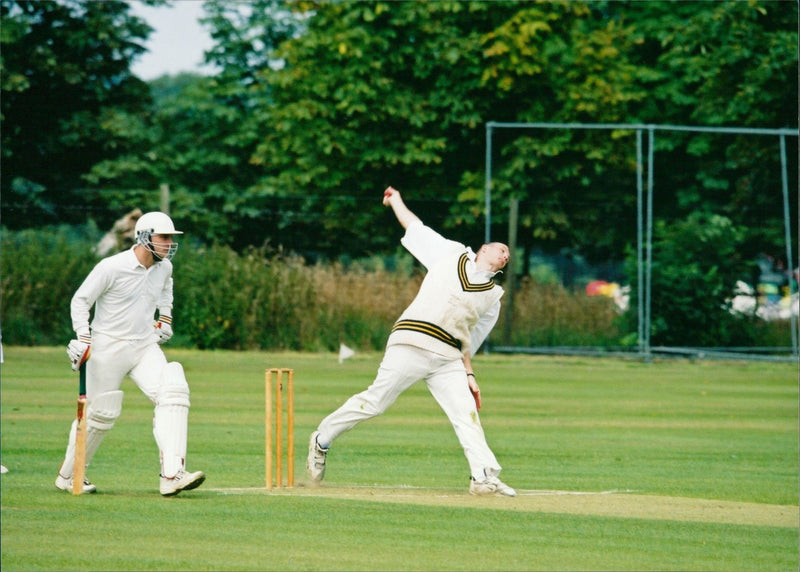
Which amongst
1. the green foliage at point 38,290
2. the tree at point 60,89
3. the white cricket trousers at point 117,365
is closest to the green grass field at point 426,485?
the white cricket trousers at point 117,365

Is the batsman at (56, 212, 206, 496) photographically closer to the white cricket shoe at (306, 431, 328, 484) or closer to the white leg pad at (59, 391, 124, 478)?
the white leg pad at (59, 391, 124, 478)

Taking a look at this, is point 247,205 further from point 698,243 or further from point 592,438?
point 592,438

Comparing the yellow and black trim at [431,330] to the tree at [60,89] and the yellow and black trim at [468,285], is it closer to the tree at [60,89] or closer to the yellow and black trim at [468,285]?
Answer: the yellow and black trim at [468,285]

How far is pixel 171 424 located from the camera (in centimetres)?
985

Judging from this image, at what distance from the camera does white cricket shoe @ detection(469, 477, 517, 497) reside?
10680mm

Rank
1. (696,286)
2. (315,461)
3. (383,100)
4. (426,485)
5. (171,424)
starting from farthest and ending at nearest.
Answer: (383,100) → (696,286) → (426,485) → (315,461) → (171,424)

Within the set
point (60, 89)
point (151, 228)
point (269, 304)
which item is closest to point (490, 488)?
point (151, 228)

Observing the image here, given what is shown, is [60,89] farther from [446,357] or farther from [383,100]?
[446,357]

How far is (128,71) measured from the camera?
3575 cm

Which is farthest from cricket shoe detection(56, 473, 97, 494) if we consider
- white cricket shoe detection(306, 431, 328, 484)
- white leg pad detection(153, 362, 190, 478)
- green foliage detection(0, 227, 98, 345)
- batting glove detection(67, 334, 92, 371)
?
green foliage detection(0, 227, 98, 345)

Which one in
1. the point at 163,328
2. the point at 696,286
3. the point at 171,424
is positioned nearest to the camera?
the point at 171,424

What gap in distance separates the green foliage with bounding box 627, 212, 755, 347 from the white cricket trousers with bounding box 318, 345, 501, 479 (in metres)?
18.1

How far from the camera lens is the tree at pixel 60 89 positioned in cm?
3334

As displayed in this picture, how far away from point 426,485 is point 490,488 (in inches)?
47.7
